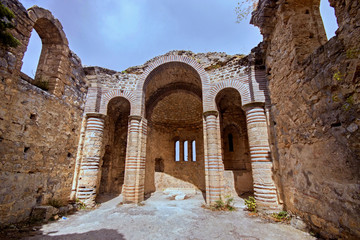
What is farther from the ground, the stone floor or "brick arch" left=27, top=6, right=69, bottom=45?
"brick arch" left=27, top=6, right=69, bottom=45

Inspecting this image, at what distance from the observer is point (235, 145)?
1213 cm

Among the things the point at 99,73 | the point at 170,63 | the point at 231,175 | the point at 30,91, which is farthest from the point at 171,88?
the point at 30,91

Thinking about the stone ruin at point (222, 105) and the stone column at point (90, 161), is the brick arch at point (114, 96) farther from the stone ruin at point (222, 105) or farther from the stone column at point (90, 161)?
the stone column at point (90, 161)

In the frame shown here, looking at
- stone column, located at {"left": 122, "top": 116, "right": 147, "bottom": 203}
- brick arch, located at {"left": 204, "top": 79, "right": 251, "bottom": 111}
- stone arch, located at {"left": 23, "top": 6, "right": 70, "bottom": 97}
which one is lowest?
stone column, located at {"left": 122, "top": 116, "right": 147, "bottom": 203}

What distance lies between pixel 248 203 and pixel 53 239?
18.1ft

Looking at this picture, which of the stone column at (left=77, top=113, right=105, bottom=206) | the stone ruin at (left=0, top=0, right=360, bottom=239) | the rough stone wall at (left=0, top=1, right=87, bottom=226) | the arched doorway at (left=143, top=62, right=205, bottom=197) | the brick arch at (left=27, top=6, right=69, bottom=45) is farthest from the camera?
the arched doorway at (left=143, top=62, right=205, bottom=197)

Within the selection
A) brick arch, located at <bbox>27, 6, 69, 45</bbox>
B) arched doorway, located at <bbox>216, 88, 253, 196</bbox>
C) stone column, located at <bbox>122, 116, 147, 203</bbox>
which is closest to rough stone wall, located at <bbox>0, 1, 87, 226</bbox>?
brick arch, located at <bbox>27, 6, 69, 45</bbox>

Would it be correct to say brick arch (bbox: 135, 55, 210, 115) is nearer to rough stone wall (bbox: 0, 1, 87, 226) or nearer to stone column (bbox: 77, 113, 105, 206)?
stone column (bbox: 77, 113, 105, 206)

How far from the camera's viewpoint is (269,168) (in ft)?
18.3

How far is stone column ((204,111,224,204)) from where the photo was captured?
21.3ft

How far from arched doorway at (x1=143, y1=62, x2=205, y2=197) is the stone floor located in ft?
14.6

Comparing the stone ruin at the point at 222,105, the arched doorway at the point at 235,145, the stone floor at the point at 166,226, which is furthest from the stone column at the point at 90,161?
the arched doorway at the point at 235,145

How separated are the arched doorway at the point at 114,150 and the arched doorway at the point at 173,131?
72.5 inches

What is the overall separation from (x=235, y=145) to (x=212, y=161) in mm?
6019
